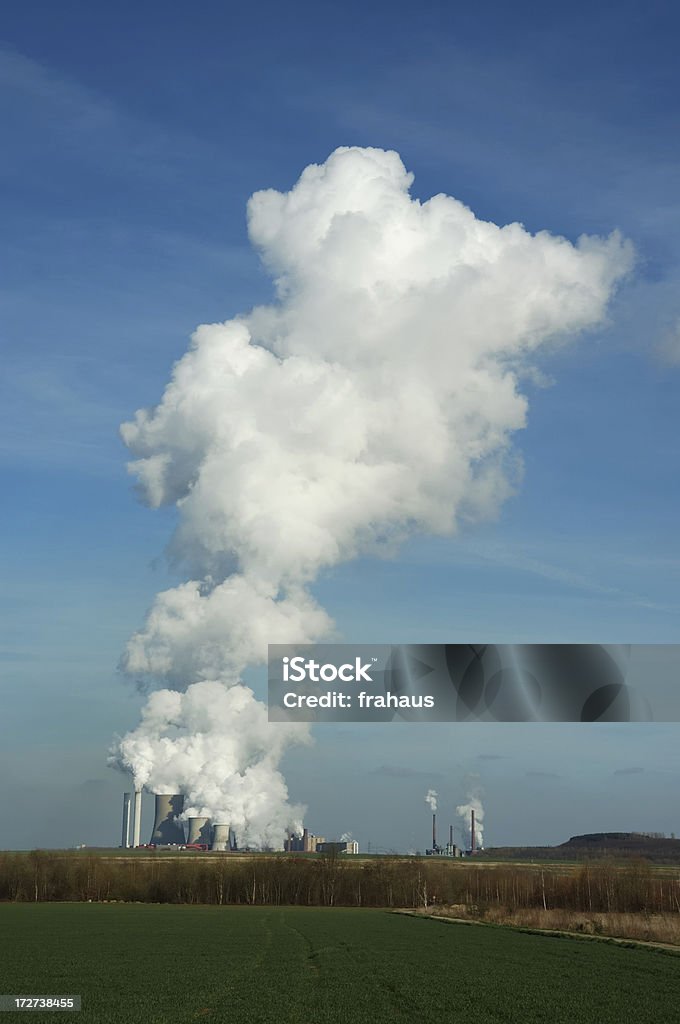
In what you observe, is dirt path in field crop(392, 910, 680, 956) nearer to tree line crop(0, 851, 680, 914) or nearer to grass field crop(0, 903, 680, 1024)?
grass field crop(0, 903, 680, 1024)

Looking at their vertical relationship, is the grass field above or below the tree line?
above

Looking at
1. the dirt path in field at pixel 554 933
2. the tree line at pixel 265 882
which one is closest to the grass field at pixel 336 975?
the dirt path in field at pixel 554 933

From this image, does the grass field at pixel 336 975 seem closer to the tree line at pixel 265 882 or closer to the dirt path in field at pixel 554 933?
the dirt path in field at pixel 554 933

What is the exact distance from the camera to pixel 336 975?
55.3m

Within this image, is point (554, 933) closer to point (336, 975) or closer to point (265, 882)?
point (336, 975)

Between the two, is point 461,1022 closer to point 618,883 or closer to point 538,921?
point 538,921

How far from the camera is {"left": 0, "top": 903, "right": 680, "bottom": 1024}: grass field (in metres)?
41.8

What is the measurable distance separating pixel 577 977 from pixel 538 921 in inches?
2161

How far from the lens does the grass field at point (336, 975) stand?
41844 mm

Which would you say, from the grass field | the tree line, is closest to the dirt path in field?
the grass field

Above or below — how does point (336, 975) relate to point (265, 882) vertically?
above

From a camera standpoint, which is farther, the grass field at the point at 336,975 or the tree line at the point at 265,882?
the tree line at the point at 265,882

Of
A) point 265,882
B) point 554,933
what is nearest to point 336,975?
point 554,933

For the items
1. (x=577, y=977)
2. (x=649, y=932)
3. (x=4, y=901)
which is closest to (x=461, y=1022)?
(x=577, y=977)
